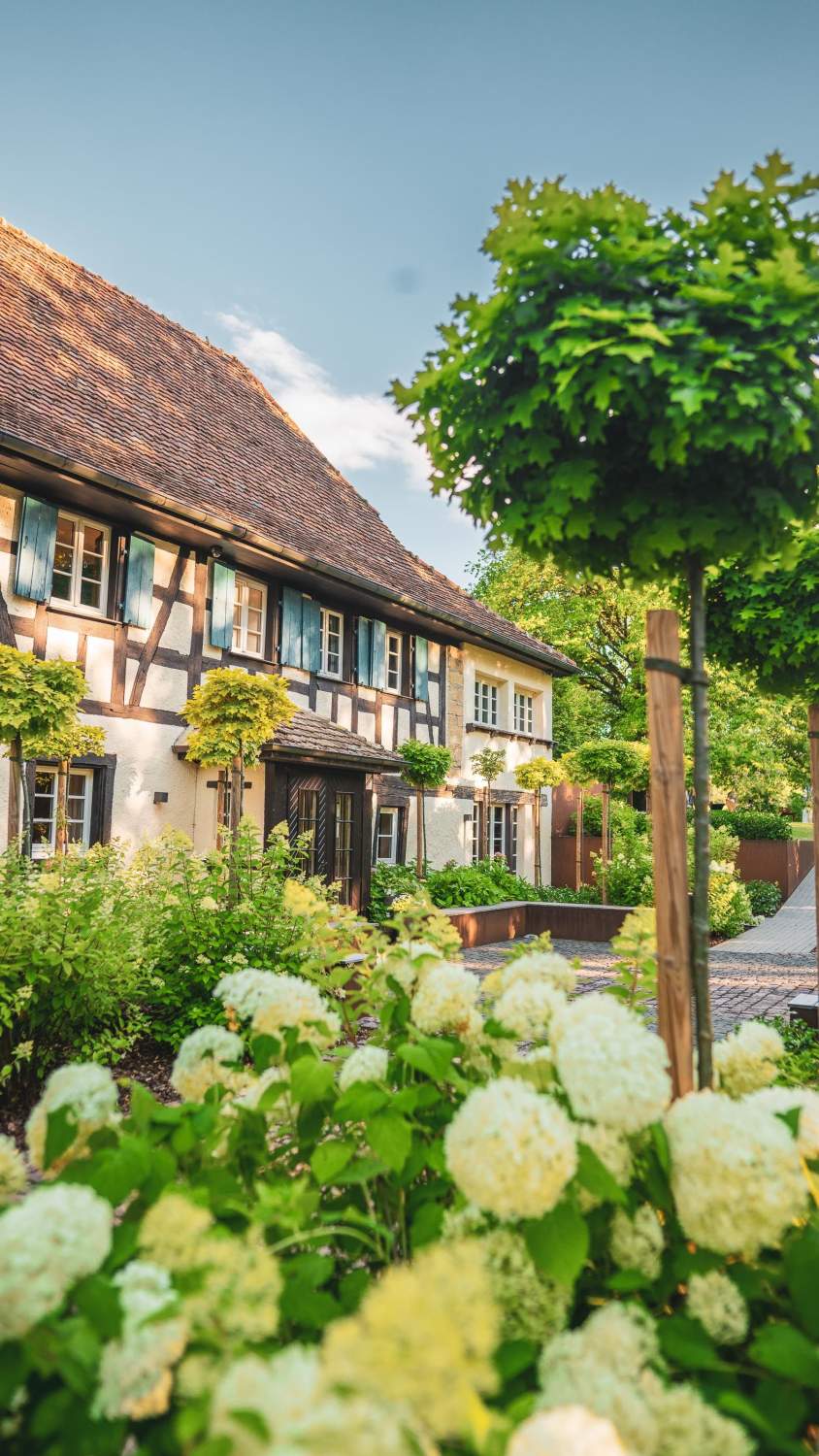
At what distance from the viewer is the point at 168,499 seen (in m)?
8.52

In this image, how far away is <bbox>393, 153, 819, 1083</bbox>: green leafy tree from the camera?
1.86 m

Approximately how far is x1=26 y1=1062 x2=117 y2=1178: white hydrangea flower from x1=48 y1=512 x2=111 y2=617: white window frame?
7.57 metres

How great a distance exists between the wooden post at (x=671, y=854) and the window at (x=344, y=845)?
9296mm

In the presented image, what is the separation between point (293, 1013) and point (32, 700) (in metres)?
5.20

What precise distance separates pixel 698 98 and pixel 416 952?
5307 millimetres

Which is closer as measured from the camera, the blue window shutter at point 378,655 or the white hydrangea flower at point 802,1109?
the white hydrangea flower at point 802,1109

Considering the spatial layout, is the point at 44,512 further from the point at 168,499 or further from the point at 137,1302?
the point at 137,1302

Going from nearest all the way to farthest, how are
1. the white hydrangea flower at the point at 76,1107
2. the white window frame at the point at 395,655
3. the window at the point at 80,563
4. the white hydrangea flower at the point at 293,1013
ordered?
the white hydrangea flower at the point at 76,1107 → the white hydrangea flower at the point at 293,1013 → the window at the point at 80,563 → the white window frame at the point at 395,655

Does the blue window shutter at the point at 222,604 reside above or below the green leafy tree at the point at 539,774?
above

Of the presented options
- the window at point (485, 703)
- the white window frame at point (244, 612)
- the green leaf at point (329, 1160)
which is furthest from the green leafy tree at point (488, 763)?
the green leaf at point (329, 1160)

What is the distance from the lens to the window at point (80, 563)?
8531 millimetres

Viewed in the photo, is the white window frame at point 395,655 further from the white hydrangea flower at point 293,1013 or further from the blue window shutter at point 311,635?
the white hydrangea flower at point 293,1013

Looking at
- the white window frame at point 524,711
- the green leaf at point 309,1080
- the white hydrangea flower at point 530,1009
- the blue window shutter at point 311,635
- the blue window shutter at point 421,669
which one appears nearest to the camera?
the green leaf at point 309,1080

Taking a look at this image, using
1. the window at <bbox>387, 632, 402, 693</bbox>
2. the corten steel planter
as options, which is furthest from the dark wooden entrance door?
the window at <bbox>387, 632, 402, 693</bbox>
